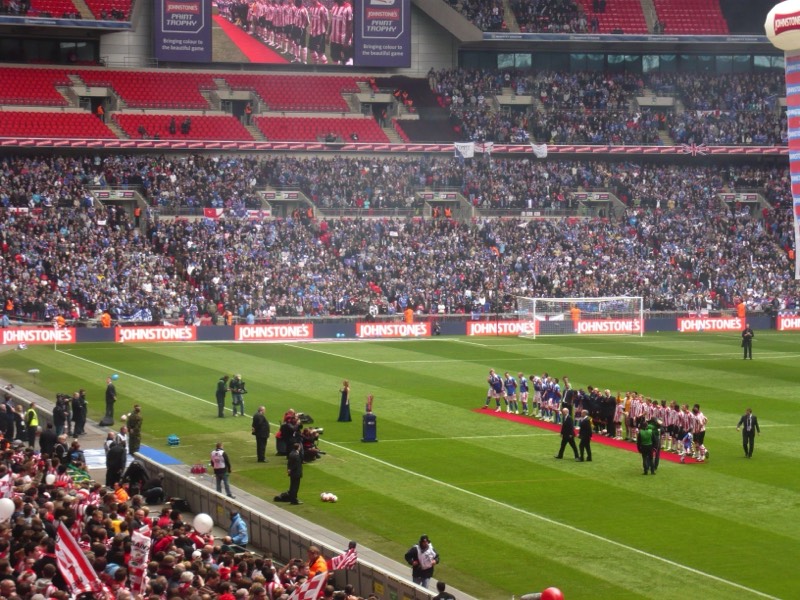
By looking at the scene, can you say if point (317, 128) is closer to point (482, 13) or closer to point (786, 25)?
point (482, 13)

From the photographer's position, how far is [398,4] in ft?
245

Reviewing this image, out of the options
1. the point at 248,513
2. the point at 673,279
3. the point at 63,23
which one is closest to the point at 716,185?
the point at 673,279

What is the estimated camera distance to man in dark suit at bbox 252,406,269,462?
33.0 m

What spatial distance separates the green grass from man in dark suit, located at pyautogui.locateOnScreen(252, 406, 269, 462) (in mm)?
442

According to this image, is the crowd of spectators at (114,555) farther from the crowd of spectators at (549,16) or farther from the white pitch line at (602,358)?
the crowd of spectators at (549,16)

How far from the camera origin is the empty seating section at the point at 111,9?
232ft

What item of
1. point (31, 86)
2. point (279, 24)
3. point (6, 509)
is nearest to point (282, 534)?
point (6, 509)

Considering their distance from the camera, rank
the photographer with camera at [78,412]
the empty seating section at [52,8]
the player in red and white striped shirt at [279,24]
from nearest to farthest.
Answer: the photographer with camera at [78,412] < the empty seating section at [52,8] < the player in red and white striped shirt at [279,24]

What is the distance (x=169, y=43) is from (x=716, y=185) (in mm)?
30470

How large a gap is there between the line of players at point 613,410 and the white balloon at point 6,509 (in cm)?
1592

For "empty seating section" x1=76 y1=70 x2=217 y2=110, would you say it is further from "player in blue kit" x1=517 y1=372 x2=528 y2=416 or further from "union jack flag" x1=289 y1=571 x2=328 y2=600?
"union jack flag" x1=289 y1=571 x2=328 y2=600

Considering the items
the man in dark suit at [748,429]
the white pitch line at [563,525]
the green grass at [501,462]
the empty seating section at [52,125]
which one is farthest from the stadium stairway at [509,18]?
the man in dark suit at [748,429]

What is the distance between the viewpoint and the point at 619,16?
80188 millimetres

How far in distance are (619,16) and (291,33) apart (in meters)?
19.0
